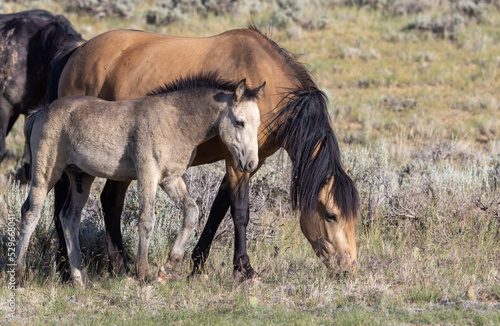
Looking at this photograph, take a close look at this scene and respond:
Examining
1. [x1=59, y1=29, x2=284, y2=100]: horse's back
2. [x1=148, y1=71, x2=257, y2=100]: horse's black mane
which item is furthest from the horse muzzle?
[x1=59, y1=29, x2=284, y2=100]: horse's back

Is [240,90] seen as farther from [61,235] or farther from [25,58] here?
[25,58]

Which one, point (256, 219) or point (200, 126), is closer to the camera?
point (200, 126)

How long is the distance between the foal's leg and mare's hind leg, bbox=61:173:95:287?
0.76 m

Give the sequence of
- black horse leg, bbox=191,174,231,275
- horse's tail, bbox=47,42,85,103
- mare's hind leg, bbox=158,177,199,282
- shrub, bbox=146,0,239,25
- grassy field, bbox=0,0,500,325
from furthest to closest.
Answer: shrub, bbox=146,0,239,25 < horse's tail, bbox=47,42,85,103 < black horse leg, bbox=191,174,231,275 < mare's hind leg, bbox=158,177,199,282 < grassy field, bbox=0,0,500,325

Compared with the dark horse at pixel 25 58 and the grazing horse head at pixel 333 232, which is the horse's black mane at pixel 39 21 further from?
the grazing horse head at pixel 333 232

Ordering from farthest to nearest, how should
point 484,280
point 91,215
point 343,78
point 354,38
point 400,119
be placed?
1. point 354,38
2. point 343,78
3. point 400,119
4. point 91,215
5. point 484,280

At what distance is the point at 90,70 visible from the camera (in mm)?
6703

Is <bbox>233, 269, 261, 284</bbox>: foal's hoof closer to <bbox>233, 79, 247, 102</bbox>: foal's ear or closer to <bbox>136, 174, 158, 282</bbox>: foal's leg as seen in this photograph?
<bbox>136, 174, 158, 282</bbox>: foal's leg

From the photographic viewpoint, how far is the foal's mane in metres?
5.43

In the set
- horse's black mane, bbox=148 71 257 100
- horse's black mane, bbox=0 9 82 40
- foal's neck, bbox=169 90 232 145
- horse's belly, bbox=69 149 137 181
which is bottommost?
horse's belly, bbox=69 149 137 181

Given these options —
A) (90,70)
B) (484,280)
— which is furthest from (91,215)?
(484,280)

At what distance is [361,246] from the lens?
267 inches

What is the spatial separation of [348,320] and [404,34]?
14.4 metres

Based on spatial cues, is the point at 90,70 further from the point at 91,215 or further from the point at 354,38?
the point at 354,38
